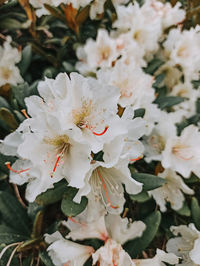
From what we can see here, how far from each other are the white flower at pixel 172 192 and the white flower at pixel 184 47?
1.98 ft

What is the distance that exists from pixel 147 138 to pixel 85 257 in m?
0.60

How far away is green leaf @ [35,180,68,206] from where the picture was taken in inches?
38.8

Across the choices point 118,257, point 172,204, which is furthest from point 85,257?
point 172,204

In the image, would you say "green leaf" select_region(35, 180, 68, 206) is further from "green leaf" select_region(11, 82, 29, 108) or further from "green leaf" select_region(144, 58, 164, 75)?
"green leaf" select_region(144, 58, 164, 75)

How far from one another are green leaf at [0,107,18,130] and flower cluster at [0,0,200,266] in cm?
6

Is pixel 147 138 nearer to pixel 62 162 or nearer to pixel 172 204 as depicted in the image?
pixel 172 204

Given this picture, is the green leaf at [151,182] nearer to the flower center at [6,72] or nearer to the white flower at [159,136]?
the white flower at [159,136]

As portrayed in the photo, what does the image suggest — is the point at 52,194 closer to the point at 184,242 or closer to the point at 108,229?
the point at 108,229

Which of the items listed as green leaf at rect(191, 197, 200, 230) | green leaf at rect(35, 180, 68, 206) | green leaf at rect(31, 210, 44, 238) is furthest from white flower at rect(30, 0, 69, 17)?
green leaf at rect(191, 197, 200, 230)

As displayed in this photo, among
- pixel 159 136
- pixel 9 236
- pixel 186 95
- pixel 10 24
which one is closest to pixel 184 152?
pixel 159 136

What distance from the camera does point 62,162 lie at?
2.97 feet

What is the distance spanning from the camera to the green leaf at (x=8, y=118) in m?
1.14

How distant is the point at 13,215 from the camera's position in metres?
1.24

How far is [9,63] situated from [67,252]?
88 centimetres
